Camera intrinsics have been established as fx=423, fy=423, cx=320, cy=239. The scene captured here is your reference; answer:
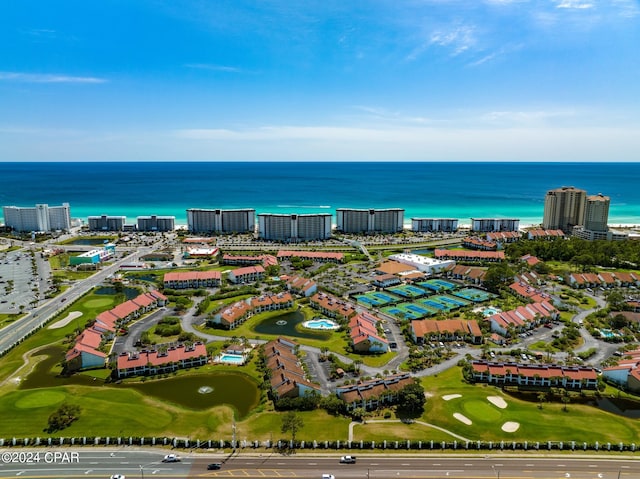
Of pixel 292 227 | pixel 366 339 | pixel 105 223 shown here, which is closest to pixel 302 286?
pixel 366 339

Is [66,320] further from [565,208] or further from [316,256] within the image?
[565,208]

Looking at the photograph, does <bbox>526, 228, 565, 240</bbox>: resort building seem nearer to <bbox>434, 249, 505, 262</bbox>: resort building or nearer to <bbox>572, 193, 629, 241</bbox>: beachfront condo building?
<bbox>572, 193, 629, 241</bbox>: beachfront condo building

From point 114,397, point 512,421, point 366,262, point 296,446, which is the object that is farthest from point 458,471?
point 366,262

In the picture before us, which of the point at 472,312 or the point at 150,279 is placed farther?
the point at 150,279

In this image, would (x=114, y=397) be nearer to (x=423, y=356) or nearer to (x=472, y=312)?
(x=423, y=356)

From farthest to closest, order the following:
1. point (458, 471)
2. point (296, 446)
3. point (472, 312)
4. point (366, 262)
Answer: point (366, 262) < point (472, 312) < point (296, 446) < point (458, 471)

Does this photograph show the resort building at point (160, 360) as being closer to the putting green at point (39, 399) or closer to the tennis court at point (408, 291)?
the putting green at point (39, 399)

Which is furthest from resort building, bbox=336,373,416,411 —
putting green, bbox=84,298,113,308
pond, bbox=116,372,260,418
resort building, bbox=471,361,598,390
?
putting green, bbox=84,298,113,308
